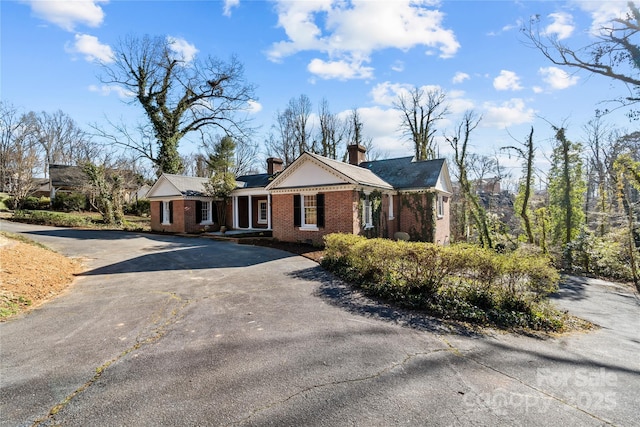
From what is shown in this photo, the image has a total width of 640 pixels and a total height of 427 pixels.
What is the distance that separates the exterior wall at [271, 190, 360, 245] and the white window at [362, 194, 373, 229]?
731 mm

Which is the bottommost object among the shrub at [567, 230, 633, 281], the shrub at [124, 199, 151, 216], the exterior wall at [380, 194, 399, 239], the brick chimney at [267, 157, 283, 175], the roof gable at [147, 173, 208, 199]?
the shrub at [567, 230, 633, 281]

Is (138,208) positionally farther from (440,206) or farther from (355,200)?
(440,206)

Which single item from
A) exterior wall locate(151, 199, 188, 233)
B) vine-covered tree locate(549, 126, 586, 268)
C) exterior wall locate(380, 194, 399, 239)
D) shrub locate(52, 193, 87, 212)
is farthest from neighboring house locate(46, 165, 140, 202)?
vine-covered tree locate(549, 126, 586, 268)

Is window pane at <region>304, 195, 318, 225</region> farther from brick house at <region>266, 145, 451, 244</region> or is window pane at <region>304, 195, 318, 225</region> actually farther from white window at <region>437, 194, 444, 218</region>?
white window at <region>437, 194, 444, 218</region>

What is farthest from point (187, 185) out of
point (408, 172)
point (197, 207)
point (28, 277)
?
point (408, 172)

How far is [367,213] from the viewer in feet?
47.5

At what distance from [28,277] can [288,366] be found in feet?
24.8

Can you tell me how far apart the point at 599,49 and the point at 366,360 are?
12.5 meters

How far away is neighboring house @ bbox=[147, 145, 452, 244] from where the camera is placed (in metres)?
13.8

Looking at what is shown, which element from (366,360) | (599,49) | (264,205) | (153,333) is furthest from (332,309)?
(264,205)

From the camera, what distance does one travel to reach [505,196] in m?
37.5

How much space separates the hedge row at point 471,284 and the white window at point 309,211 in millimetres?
7303

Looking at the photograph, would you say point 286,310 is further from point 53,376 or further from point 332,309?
point 53,376

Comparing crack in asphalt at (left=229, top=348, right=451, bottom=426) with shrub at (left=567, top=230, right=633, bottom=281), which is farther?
shrub at (left=567, top=230, right=633, bottom=281)
